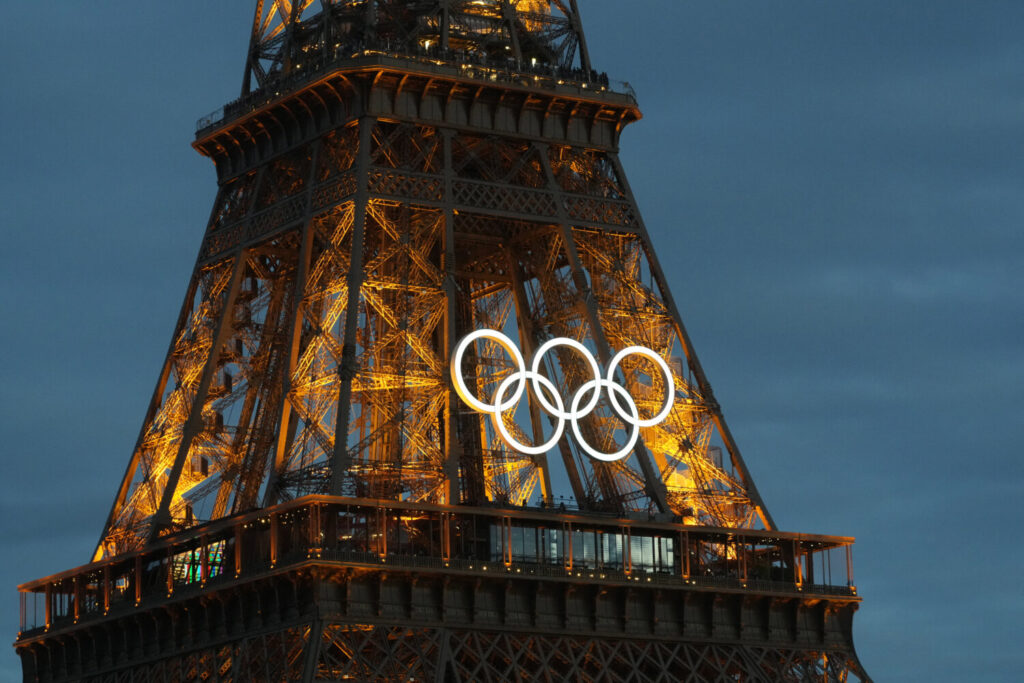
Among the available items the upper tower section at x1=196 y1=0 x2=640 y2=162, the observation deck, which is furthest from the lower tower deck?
the upper tower section at x1=196 y1=0 x2=640 y2=162

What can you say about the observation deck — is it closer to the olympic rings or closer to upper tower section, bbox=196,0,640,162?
the olympic rings

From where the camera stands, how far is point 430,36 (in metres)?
116

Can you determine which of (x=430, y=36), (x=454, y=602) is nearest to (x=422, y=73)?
(x=430, y=36)

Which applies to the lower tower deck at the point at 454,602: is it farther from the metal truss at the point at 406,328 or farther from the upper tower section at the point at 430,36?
the upper tower section at the point at 430,36

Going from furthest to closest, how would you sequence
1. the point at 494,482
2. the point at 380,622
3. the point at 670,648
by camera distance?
1. the point at 494,482
2. the point at 670,648
3. the point at 380,622

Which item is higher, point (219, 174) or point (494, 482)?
point (219, 174)

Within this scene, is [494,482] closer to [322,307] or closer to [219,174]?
[322,307]

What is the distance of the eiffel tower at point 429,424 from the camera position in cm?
10156

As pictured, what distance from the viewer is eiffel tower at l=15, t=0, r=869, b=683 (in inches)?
3999

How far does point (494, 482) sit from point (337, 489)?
13522mm

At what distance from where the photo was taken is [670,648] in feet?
347

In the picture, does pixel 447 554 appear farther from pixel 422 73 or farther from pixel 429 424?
pixel 422 73

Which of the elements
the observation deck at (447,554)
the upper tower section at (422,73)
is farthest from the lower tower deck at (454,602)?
the upper tower section at (422,73)

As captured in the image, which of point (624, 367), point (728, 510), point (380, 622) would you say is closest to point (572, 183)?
point (624, 367)
